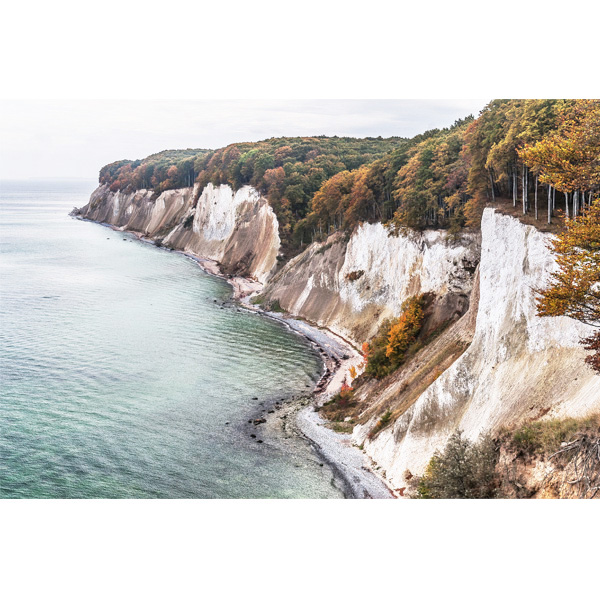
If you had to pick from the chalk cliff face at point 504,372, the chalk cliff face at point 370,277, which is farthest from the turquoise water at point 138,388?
the chalk cliff face at point 370,277

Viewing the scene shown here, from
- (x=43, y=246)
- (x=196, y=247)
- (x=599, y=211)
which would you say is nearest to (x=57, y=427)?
(x=599, y=211)

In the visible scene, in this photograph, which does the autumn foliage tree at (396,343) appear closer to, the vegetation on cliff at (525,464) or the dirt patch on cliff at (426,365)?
the dirt patch on cliff at (426,365)

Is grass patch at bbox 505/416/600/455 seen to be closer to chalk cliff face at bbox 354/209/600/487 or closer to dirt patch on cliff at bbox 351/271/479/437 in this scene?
chalk cliff face at bbox 354/209/600/487

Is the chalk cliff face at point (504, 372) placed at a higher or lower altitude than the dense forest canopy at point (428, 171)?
lower

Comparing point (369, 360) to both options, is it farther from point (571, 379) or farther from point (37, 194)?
point (37, 194)

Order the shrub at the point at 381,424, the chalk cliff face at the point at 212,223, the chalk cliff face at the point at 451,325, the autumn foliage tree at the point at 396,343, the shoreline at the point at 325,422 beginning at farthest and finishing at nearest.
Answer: the chalk cliff face at the point at 212,223 < the autumn foliage tree at the point at 396,343 < the shrub at the point at 381,424 < the shoreline at the point at 325,422 < the chalk cliff face at the point at 451,325

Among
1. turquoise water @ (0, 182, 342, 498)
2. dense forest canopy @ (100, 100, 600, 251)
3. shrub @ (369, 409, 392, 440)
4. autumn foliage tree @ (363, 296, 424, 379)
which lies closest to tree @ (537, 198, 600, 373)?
dense forest canopy @ (100, 100, 600, 251)

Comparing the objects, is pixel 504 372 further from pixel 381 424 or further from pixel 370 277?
pixel 370 277
